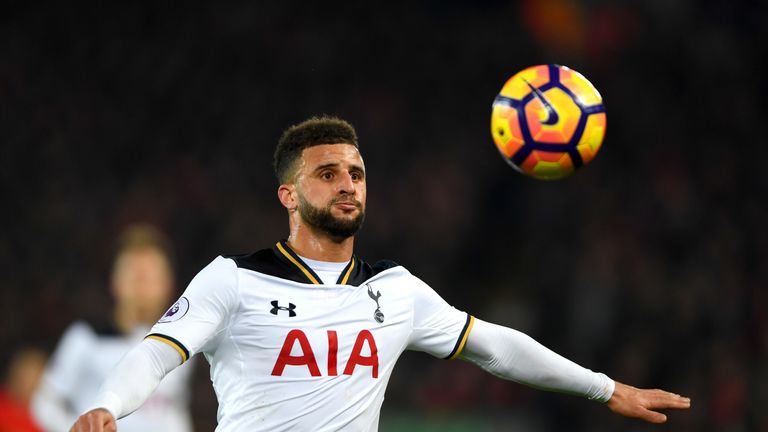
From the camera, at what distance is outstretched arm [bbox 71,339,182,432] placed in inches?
134

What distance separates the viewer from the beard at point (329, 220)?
4250 millimetres

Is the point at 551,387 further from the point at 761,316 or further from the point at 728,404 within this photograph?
the point at 761,316

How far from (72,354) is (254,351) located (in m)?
3.12

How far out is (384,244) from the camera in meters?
12.8

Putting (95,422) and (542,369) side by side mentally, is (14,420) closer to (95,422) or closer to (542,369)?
(542,369)

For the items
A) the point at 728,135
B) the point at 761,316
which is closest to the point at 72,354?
the point at 761,316

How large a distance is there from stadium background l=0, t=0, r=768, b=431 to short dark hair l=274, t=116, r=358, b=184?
248 inches

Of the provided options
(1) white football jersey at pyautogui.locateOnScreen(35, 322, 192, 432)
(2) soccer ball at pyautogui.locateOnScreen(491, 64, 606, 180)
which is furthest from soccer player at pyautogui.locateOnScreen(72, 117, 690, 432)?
(1) white football jersey at pyautogui.locateOnScreen(35, 322, 192, 432)

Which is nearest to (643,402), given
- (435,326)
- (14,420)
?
(435,326)

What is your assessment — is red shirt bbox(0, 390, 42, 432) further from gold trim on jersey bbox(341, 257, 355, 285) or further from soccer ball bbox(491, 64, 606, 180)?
soccer ball bbox(491, 64, 606, 180)

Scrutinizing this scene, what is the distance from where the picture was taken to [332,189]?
4270mm

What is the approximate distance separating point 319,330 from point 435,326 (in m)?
0.61

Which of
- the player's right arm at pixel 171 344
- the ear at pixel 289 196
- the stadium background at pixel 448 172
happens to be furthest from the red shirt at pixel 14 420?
the player's right arm at pixel 171 344

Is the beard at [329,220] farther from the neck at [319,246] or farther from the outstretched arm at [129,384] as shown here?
the outstretched arm at [129,384]
